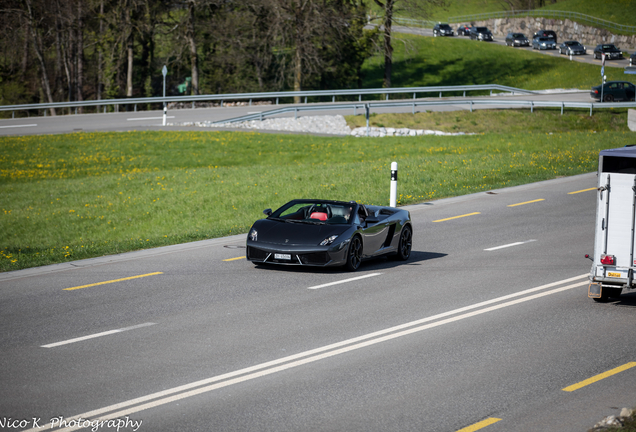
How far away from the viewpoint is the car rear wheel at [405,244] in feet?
45.9

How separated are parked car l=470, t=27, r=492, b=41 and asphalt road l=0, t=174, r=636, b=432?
7631 centimetres

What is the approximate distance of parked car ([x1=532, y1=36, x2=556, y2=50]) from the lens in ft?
263

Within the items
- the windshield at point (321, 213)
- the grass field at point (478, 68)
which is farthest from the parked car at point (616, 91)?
the windshield at point (321, 213)

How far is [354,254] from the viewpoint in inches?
507

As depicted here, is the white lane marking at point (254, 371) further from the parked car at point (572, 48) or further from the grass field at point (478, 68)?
the parked car at point (572, 48)

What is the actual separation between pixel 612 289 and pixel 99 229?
12.6 m

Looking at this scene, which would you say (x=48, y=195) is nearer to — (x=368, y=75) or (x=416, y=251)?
(x=416, y=251)

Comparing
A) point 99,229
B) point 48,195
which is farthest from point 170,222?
point 48,195

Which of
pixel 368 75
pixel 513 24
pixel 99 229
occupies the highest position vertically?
pixel 513 24

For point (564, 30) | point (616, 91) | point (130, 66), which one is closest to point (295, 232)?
point (616, 91)

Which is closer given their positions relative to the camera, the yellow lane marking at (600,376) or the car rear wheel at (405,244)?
the yellow lane marking at (600,376)

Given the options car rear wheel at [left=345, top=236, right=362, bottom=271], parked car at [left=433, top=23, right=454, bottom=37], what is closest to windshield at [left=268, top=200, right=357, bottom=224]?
car rear wheel at [left=345, top=236, right=362, bottom=271]

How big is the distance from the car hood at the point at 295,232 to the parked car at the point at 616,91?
41774 mm

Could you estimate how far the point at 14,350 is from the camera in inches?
318
